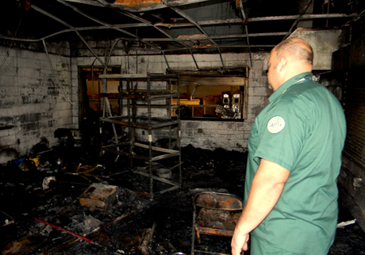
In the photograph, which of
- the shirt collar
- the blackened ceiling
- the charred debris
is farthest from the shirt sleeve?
the charred debris

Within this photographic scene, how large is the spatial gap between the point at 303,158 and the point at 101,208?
3.57 metres

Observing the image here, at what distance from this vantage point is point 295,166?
138 centimetres

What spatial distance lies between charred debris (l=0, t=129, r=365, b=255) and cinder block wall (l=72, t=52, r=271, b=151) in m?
0.94

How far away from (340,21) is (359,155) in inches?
87.6

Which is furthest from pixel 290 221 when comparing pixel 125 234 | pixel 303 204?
pixel 125 234

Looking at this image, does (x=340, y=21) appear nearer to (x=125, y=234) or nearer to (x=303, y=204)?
(x=303, y=204)

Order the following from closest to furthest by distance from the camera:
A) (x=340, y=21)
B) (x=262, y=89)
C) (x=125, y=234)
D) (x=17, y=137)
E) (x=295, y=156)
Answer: (x=295, y=156) < (x=125, y=234) < (x=340, y=21) < (x=17, y=137) < (x=262, y=89)

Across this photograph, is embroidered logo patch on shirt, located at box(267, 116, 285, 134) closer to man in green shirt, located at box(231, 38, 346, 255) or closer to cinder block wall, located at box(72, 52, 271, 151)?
man in green shirt, located at box(231, 38, 346, 255)

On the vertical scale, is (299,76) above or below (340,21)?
below

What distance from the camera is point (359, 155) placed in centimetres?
348

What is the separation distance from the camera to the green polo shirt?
129cm

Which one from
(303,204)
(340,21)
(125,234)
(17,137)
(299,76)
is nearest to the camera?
(303,204)

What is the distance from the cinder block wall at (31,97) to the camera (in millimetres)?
6090

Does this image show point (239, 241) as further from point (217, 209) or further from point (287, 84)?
point (217, 209)
